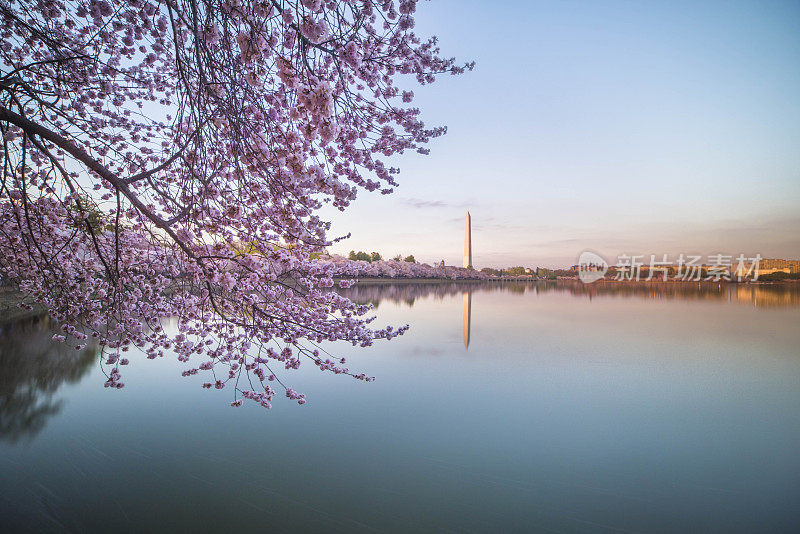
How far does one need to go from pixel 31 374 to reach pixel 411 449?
Answer: 425 inches

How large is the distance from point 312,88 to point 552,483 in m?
6.49

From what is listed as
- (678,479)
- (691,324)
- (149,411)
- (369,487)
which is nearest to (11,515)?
(149,411)

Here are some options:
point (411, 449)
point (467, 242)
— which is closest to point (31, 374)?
point (411, 449)

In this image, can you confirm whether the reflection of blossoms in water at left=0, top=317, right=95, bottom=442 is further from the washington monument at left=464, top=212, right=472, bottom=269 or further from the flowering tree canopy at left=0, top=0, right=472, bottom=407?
the washington monument at left=464, top=212, right=472, bottom=269

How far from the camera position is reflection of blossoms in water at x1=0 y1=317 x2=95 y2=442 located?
7.65 m

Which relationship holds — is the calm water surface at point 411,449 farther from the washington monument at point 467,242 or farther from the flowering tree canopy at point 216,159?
the washington monument at point 467,242

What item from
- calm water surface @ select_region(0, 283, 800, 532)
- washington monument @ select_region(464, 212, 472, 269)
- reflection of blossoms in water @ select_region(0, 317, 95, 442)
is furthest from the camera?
washington monument @ select_region(464, 212, 472, 269)

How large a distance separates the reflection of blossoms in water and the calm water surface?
0.06m

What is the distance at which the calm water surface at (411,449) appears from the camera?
16.9ft

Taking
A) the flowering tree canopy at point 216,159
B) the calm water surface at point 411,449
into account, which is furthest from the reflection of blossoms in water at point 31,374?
the flowering tree canopy at point 216,159

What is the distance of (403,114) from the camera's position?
14.6 ft

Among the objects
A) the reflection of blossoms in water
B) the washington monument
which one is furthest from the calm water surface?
the washington monument

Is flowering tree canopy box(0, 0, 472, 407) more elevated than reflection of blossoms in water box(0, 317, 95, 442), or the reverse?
flowering tree canopy box(0, 0, 472, 407)

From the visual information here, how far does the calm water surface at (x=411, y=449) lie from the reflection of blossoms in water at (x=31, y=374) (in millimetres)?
59
